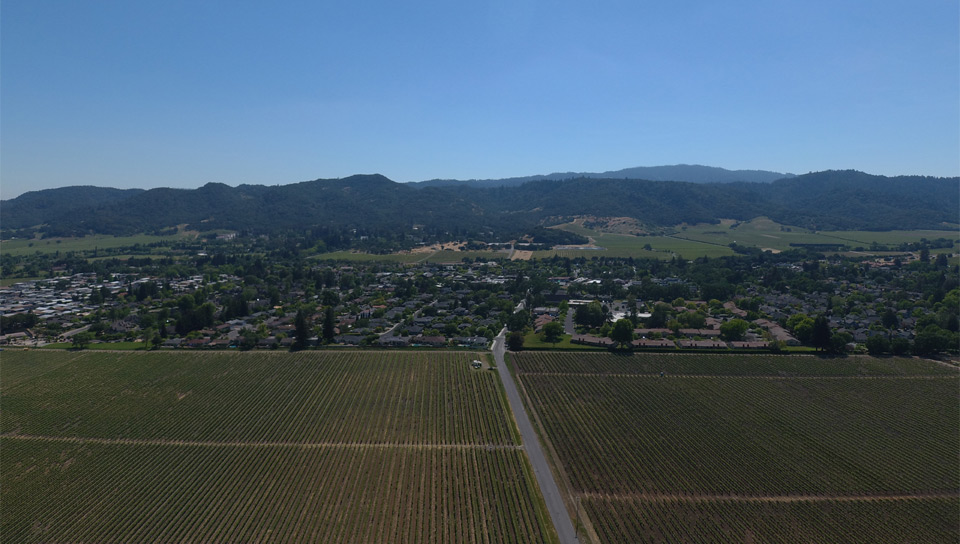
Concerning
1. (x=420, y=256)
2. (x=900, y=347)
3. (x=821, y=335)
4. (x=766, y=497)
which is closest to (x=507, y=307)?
(x=821, y=335)

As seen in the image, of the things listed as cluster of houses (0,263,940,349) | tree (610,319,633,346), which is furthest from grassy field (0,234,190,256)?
tree (610,319,633,346)

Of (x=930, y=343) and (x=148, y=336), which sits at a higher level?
(x=930, y=343)

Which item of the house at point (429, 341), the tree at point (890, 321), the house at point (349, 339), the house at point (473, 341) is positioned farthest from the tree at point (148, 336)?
the tree at point (890, 321)

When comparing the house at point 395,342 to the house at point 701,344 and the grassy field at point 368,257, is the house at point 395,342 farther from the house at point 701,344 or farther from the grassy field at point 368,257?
the grassy field at point 368,257

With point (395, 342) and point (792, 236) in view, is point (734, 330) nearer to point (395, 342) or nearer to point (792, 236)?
point (395, 342)

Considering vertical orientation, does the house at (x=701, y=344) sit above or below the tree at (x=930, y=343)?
below

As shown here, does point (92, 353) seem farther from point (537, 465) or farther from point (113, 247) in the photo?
point (113, 247)

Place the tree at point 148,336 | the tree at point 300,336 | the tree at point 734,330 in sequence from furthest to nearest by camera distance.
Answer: the tree at point 734,330 < the tree at point 148,336 < the tree at point 300,336

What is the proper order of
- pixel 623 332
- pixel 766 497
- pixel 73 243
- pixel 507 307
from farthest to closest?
1. pixel 73 243
2. pixel 507 307
3. pixel 623 332
4. pixel 766 497
